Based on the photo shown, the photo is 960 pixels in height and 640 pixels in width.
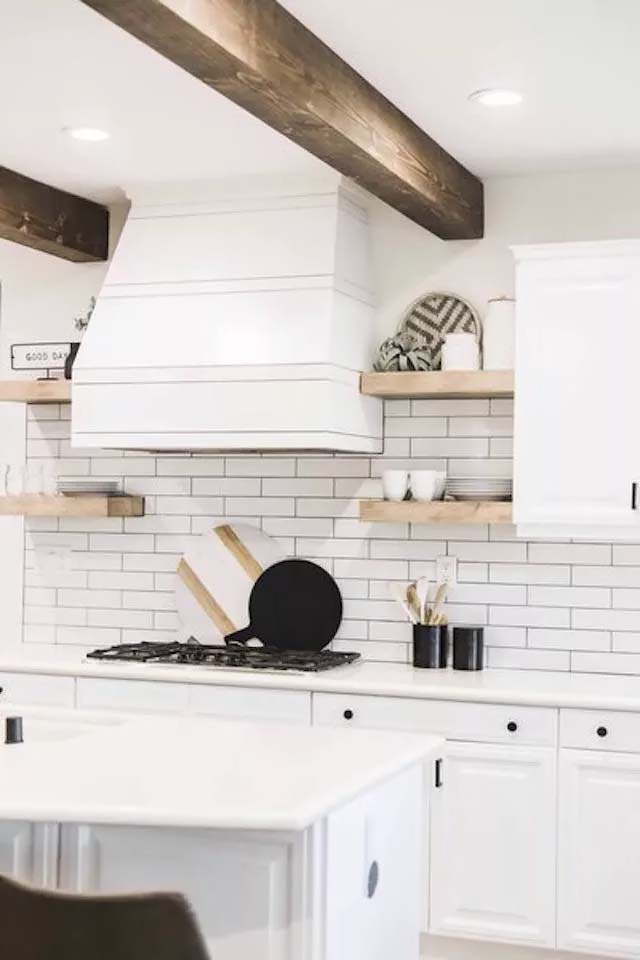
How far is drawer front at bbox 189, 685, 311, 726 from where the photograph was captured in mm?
5082

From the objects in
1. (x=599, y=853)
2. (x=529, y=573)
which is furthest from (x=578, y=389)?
(x=599, y=853)

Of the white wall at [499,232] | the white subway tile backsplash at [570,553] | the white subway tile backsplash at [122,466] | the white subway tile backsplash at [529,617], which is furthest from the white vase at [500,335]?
the white subway tile backsplash at [122,466]

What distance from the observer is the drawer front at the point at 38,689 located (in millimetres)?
5395

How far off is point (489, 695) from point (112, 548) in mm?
1944

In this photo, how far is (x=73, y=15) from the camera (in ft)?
12.2

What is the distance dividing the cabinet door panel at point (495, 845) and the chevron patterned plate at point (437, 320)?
1.55 m

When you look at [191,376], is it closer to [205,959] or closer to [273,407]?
[273,407]

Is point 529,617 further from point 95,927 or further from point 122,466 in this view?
point 95,927

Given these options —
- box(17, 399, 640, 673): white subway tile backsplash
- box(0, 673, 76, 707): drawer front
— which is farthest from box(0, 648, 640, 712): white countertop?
box(17, 399, 640, 673): white subway tile backsplash

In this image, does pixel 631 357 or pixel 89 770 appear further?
pixel 631 357

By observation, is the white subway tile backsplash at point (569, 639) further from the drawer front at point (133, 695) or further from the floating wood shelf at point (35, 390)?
the floating wood shelf at point (35, 390)

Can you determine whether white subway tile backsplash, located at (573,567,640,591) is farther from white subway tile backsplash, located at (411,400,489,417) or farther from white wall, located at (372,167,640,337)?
white wall, located at (372,167,640,337)

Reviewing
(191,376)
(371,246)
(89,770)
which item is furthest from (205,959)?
(371,246)

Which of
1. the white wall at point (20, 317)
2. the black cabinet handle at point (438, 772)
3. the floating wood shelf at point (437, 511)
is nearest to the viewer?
the black cabinet handle at point (438, 772)
